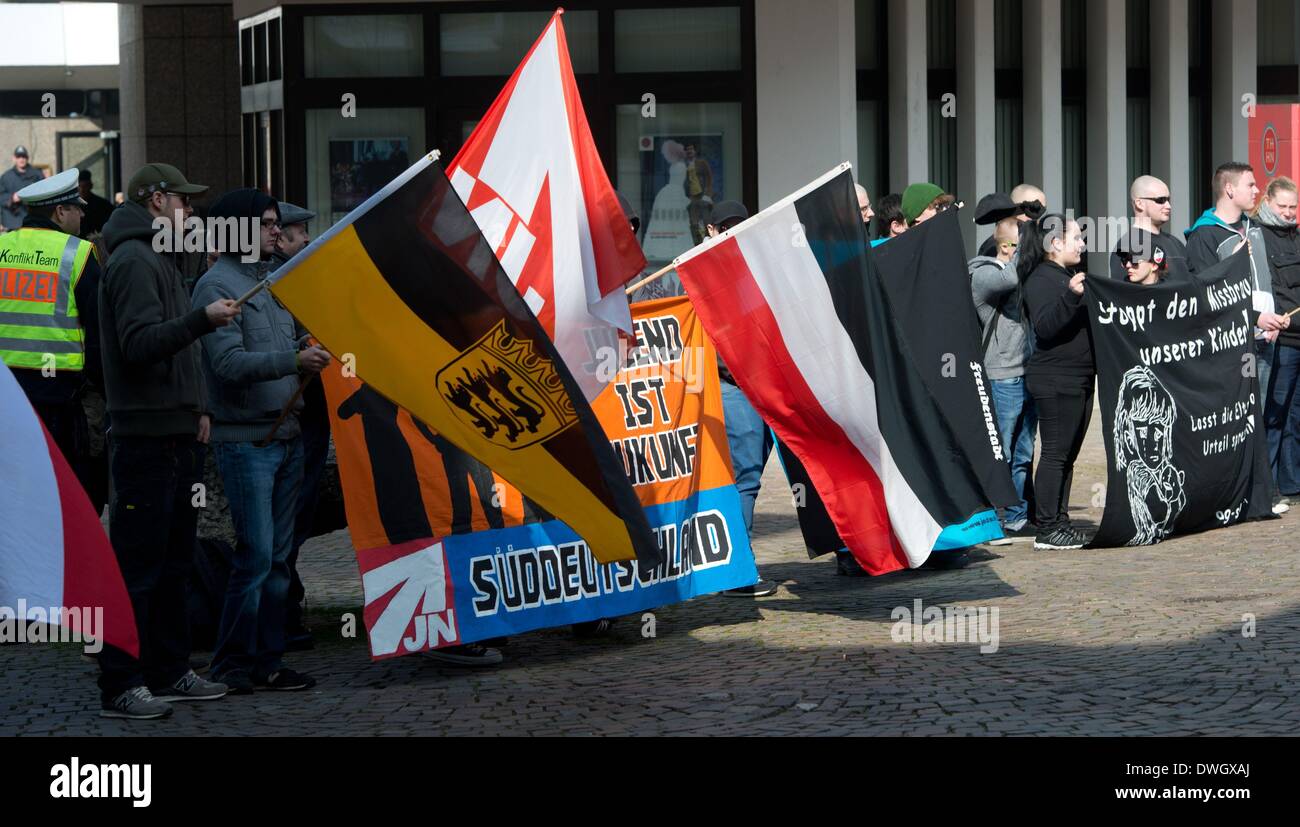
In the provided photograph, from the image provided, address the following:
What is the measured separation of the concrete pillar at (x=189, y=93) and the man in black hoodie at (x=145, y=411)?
18099 millimetres

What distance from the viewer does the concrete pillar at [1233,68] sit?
2202 cm

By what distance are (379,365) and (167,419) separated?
0.87 metres

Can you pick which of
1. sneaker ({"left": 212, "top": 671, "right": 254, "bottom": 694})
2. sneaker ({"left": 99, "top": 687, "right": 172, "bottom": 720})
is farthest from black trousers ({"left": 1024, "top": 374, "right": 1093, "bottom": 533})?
sneaker ({"left": 99, "top": 687, "right": 172, "bottom": 720})

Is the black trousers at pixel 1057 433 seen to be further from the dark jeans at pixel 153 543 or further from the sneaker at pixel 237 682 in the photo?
the dark jeans at pixel 153 543

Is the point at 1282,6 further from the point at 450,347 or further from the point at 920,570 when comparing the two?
the point at 450,347

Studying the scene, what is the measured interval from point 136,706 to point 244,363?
1.41 m

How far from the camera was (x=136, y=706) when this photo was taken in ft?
23.5

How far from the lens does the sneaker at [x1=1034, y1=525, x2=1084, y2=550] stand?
35.2 feet

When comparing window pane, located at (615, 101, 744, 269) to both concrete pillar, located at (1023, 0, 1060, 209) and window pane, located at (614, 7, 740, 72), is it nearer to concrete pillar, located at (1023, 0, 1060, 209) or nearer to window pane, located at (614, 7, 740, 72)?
window pane, located at (614, 7, 740, 72)

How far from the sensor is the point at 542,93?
8.27m

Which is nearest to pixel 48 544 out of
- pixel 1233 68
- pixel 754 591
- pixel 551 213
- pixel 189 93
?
pixel 551 213

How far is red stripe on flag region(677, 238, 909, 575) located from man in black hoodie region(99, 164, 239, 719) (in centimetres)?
238

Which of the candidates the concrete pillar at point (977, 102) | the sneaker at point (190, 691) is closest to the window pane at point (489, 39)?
the concrete pillar at point (977, 102)

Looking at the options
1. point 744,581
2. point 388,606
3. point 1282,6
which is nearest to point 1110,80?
point 1282,6
